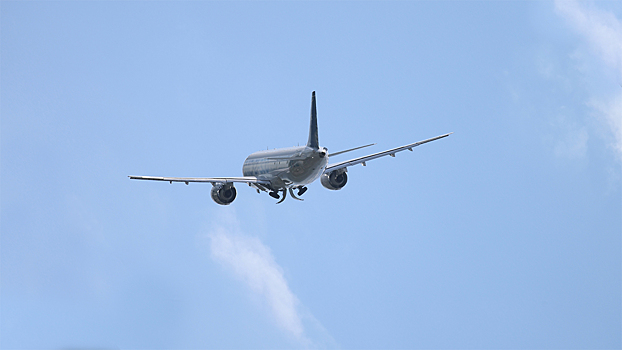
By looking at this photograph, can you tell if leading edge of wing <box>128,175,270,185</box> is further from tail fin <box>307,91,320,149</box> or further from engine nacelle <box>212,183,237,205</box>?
tail fin <box>307,91,320,149</box>

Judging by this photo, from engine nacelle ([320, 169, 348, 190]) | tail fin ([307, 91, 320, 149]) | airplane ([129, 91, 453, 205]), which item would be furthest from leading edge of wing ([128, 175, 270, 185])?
tail fin ([307, 91, 320, 149])

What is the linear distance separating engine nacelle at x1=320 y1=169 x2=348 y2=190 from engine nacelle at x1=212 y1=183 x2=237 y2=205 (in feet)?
30.9

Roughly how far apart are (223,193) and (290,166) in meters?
8.38

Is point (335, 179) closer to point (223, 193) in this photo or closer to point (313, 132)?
point (313, 132)

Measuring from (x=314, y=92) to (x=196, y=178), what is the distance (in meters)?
13.8

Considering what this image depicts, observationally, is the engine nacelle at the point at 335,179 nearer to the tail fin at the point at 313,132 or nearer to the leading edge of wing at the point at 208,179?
the leading edge of wing at the point at 208,179

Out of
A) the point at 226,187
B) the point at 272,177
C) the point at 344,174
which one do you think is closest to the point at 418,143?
the point at 344,174

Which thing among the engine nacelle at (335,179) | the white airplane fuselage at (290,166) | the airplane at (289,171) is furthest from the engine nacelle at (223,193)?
the engine nacelle at (335,179)

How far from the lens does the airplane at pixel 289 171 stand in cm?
6769

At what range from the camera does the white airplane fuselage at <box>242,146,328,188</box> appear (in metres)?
67.3

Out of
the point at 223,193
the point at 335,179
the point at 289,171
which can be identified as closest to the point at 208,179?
the point at 223,193

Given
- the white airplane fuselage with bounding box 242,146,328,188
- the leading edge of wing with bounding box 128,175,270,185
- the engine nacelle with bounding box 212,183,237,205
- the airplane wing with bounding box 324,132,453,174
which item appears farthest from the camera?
the engine nacelle with bounding box 212,183,237,205

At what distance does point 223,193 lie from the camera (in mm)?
73688

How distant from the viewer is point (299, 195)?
2899 inches
